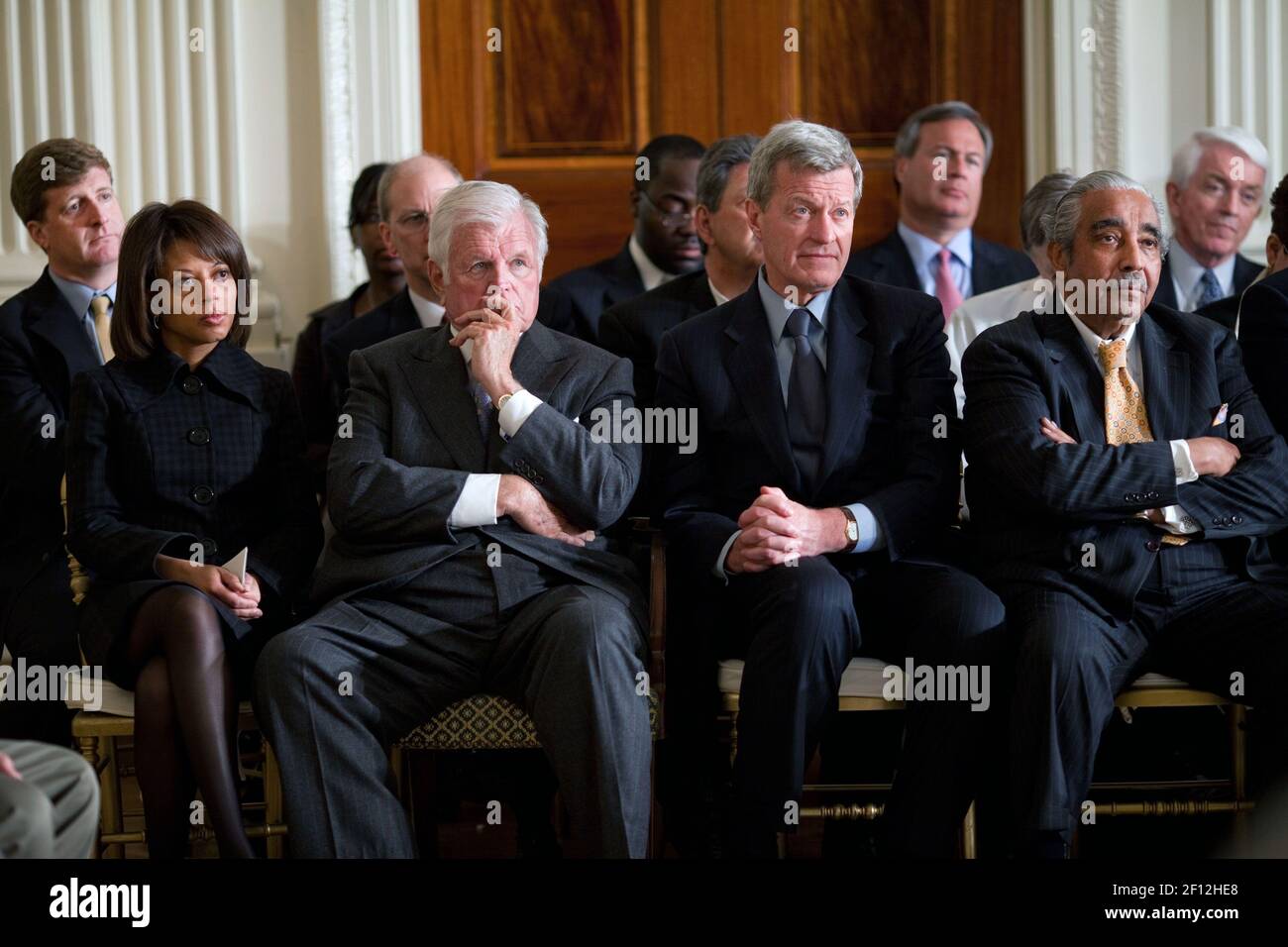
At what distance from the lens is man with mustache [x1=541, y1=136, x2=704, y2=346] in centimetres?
433

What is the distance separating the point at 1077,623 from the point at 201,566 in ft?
5.65

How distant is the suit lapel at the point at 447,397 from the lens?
321cm

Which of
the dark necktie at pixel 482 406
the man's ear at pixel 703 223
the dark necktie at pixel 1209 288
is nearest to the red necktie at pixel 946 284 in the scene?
the dark necktie at pixel 1209 288

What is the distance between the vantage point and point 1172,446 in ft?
10.2

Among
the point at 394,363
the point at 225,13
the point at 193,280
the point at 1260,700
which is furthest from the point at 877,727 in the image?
the point at 225,13

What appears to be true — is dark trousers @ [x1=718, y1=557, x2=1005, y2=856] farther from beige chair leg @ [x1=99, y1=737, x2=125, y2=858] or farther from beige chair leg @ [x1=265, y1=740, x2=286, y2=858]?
beige chair leg @ [x1=99, y1=737, x2=125, y2=858]

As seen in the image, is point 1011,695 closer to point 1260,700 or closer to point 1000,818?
point 1000,818

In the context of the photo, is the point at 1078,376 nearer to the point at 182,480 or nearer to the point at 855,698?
the point at 855,698

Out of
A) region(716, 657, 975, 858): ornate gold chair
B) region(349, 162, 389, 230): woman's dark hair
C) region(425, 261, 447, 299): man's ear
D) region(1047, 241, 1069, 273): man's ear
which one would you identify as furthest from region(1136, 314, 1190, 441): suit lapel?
region(349, 162, 389, 230): woman's dark hair

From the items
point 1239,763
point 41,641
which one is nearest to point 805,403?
point 1239,763

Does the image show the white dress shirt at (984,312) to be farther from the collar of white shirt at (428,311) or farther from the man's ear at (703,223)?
the collar of white shirt at (428,311)

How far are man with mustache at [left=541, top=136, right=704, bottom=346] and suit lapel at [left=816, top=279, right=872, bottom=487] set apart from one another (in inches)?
41.8

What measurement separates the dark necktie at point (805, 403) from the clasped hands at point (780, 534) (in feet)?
0.51

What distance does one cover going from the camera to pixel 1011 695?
9.79 feet
